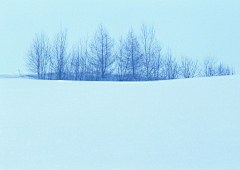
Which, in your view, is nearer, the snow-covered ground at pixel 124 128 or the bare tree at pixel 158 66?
the snow-covered ground at pixel 124 128

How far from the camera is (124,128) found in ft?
9.40

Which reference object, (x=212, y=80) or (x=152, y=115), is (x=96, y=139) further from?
(x=212, y=80)

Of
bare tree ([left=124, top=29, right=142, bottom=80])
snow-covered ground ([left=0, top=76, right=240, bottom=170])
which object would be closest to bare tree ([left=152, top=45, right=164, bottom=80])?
bare tree ([left=124, top=29, right=142, bottom=80])

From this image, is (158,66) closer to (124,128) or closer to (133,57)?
(133,57)

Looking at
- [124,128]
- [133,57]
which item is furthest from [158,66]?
[124,128]

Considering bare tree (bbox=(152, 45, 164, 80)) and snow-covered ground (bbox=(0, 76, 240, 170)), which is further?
bare tree (bbox=(152, 45, 164, 80))

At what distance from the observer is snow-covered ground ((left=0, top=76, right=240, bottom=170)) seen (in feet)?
7.85

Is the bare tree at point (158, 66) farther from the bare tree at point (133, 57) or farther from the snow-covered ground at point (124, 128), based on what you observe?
the snow-covered ground at point (124, 128)

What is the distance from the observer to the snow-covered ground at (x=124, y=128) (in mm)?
2393

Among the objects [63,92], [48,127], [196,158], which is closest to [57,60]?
[63,92]

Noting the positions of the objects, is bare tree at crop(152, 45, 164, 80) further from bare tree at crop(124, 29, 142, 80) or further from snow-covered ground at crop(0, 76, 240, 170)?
snow-covered ground at crop(0, 76, 240, 170)

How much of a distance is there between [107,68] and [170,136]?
943 cm

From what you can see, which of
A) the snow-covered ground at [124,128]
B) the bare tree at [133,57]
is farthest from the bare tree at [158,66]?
the snow-covered ground at [124,128]

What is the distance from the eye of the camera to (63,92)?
3.97m
